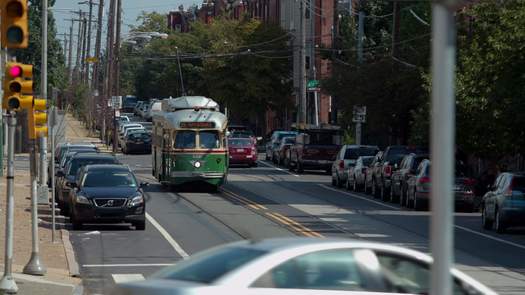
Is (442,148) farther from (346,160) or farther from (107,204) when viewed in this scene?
(346,160)

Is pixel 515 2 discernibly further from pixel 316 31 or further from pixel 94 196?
pixel 316 31

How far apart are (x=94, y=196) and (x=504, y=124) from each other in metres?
12.9

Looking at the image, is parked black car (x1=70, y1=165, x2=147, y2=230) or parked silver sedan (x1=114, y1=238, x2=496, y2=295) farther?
parked black car (x1=70, y1=165, x2=147, y2=230)

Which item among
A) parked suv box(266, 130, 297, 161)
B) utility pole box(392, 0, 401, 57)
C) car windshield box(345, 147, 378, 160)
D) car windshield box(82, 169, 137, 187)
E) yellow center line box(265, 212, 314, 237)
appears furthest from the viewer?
parked suv box(266, 130, 297, 161)

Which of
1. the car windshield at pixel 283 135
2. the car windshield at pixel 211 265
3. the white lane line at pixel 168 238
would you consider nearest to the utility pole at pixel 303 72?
the car windshield at pixel 283 135

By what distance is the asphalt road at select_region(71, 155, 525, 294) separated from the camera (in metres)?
22.7

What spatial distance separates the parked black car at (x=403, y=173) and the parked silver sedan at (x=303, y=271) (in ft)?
98.2

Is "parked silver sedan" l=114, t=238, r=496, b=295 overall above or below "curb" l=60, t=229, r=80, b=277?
above

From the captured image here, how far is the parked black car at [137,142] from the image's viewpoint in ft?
254

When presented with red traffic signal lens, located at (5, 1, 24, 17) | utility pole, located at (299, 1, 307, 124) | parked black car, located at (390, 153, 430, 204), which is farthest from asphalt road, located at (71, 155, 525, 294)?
utility pole, located at (299, 1, 307, 124)

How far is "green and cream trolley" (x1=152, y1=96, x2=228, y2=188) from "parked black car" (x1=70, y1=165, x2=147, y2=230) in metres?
11.9

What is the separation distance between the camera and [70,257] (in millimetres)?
24016

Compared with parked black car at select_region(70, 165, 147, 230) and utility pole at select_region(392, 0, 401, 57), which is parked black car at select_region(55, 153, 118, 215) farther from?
utility pole at select_region(392, 0, 401, 57)

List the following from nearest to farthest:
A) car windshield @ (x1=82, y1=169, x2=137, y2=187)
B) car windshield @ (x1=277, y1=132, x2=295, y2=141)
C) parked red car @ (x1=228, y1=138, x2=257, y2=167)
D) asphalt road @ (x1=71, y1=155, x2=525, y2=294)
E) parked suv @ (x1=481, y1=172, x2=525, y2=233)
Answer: asphalt road @ (x1=71, y1=155, x2=525, y2=294)
car windshield @ (x1=82, y1=169, x2=137, y2=187)
parked suv @ (x1=481, y1=172, x2=525, y2=233)
parked red car @ (x1=228, y1=138, x2=257, y2=167)
car windshield @ (x1=277, y1=132, x2=295, y2=141)
